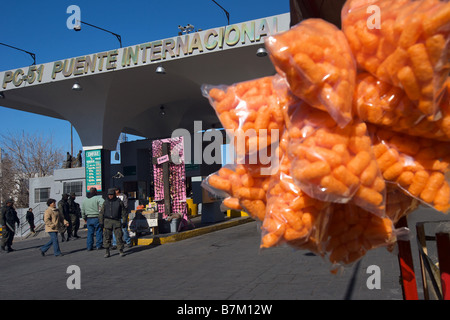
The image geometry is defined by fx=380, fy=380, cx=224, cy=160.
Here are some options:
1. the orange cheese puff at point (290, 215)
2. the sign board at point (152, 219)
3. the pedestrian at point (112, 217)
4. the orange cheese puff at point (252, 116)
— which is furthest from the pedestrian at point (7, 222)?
the orange cheese puff at point (290, 215)

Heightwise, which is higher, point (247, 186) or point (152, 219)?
point (247, 186)

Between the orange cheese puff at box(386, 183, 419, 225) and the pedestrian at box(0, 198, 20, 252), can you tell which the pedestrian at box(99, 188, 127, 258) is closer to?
the pedestrian at box(0, 198, 20, 252)

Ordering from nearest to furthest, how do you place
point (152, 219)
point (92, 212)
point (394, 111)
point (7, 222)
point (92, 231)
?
Result: point (394, 111)
point (92, 212)
point (92, 231)
point (7, 222)
point (152, 219)

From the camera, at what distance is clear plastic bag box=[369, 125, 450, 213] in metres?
1.22

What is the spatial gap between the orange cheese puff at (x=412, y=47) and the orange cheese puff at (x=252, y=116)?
34 cm

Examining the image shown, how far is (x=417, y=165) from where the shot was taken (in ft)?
4.05

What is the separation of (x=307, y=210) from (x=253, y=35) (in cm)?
1290

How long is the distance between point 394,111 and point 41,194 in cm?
2536

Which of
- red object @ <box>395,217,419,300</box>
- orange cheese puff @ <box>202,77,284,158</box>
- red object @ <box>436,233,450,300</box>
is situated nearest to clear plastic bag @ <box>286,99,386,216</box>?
orange cheese puff @ <box>202,77,284,158</box>

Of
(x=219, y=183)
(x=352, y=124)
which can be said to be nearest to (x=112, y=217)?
(x=219, y=183)

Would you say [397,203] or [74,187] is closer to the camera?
[397,203]

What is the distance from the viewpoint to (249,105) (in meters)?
1.38

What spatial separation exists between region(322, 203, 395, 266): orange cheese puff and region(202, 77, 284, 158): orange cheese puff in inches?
14.5

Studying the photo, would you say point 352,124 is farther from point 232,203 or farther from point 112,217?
point 112,217
